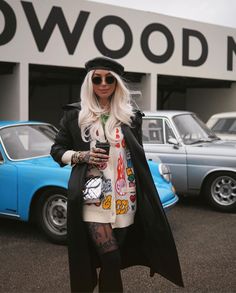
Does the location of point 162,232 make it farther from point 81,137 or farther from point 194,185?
point 194,185

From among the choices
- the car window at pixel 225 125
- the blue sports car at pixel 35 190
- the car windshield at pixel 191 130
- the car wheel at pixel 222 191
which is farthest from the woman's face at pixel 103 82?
the car window at pixel 225 125

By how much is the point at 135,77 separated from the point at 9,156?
1133 centimetres

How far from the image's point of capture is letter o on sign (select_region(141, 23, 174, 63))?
1515 cm

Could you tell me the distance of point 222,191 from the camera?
22.0 ft

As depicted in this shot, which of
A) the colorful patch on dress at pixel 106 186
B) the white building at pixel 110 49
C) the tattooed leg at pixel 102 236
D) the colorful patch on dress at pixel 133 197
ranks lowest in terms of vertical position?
the tattooed leg at pixel 102 236

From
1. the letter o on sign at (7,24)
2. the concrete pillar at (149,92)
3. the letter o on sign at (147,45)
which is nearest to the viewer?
the letter o on sign at (7,24)

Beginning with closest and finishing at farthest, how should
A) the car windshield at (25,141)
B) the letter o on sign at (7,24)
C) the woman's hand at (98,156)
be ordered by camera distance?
1. the woman's hand at (98,156)
2. the car windshield at (25,141)
3. the letter o on sign at (7,24)

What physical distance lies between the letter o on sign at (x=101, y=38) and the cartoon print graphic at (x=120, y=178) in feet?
39.1

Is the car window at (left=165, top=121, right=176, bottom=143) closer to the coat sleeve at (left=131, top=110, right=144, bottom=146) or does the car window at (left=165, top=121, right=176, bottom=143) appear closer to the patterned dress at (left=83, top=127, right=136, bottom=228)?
the coat sleeve at (left=131, top=110, right=144, bottom=146)

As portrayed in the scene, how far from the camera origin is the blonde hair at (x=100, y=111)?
8.29 ft

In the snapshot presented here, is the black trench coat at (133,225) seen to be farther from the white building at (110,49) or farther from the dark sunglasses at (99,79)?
the white building at (110,49)

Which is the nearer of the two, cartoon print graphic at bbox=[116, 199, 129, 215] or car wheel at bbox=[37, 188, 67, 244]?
cartoon print graphic at bbox=[116, 199, 129, 215]

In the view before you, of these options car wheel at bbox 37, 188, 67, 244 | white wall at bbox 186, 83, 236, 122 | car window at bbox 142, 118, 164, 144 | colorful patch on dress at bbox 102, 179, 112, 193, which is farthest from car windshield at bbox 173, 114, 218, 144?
white wall at bbox 186, 83, 236, 122

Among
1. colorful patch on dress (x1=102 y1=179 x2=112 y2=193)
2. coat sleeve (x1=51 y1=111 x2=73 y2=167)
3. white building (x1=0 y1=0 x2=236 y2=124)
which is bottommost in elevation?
colorful patch on dress (x1=102 y1=179 x2=112 y2=193)
